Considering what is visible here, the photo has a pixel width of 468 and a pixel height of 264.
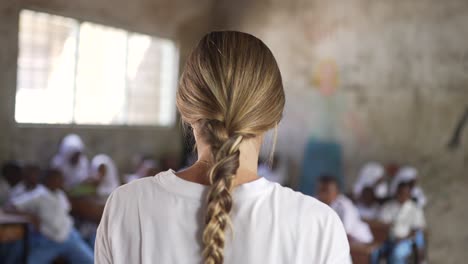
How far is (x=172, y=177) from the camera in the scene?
0.83 m

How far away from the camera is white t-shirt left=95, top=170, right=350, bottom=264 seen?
78 centimetres

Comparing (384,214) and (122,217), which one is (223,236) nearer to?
(122,217)

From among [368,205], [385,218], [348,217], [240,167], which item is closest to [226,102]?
[240,167]

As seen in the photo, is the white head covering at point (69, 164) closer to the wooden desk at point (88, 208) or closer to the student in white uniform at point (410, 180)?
the wooden desk at point (88, 208)

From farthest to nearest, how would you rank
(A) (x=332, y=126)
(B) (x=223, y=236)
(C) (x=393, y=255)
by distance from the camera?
1. (A) (x=332, y=126)
2. (C) (x=393, y=255)
3. (B) (x=223, y=236)

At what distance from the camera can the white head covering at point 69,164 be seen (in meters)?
6.18

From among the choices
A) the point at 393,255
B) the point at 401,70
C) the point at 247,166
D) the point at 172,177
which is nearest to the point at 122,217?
the point at 172,177

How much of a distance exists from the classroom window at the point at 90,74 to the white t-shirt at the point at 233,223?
5.71m

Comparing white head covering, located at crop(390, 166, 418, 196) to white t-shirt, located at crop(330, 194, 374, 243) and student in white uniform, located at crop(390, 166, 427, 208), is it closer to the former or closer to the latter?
student in white uniform, located at crop(390, 166, 427, 208)

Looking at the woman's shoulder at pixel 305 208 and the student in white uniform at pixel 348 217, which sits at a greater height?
the woman's shoulder at pixel 305 208

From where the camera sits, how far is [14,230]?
13.1ft

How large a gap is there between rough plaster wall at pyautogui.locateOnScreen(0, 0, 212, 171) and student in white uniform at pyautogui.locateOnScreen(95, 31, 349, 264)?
564cm

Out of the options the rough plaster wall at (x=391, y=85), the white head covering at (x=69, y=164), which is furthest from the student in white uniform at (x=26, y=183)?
the rough plaster wall at (x=391, y=85)

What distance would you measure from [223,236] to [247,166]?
124mm
